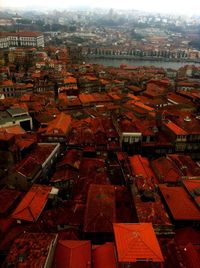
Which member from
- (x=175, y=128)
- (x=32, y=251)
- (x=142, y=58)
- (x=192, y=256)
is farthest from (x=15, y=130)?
(x=142, y=58)

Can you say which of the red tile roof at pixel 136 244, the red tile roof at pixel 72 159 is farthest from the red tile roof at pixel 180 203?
the red tile roof at pixel 72 159

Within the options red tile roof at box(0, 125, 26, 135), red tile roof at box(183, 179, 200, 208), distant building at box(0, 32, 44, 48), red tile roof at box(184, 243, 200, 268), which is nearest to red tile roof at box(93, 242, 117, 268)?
red tile roof at box(184, 243, 200, 268)

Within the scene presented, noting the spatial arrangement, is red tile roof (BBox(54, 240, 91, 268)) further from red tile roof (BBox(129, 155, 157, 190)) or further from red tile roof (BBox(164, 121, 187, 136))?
red tile roof (BBox(164, 121, 187, 136))

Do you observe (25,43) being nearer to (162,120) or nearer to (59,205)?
(162,120)

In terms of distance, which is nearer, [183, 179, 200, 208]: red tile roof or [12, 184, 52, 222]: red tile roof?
[12, 184, 52, 222]: red tile roof

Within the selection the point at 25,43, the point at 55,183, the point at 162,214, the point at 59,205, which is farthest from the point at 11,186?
the point at 25,43
